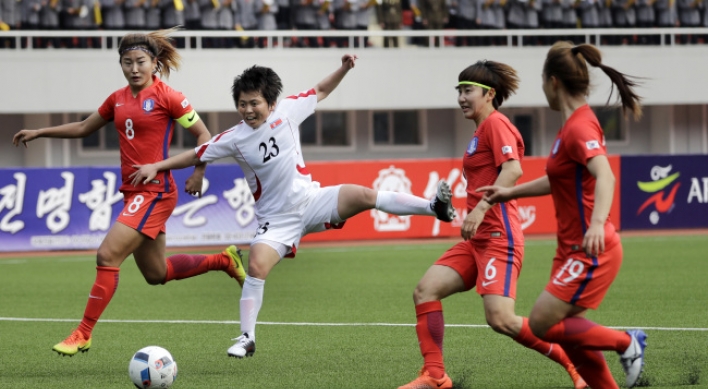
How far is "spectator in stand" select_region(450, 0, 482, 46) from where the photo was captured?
28266 millimetres

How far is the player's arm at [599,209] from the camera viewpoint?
5492 millimetres

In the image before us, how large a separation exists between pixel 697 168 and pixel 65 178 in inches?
467

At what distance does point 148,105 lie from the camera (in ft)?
27.8

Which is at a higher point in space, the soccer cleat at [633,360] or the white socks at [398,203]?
the white socks at [398,203]

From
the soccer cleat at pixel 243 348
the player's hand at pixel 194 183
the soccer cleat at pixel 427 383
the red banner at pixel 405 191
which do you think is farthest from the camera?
the red banner at pixel 405 191

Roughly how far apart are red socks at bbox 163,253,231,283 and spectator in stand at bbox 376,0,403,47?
19.2m

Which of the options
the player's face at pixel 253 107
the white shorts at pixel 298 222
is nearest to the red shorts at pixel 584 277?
the white shorts at pixel 298 222

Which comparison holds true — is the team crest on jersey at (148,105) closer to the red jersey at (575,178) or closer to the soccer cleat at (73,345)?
the soccer cleat at (73,345)

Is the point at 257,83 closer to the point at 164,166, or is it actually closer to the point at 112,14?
the point at 164,166

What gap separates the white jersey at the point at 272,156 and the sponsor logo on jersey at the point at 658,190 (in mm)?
15540

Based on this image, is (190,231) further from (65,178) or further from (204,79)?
(204,79)

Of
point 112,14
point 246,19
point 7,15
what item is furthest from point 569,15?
point 7,15

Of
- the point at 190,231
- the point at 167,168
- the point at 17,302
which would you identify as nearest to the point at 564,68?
the point at 167,168

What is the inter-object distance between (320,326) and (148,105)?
2958mm
